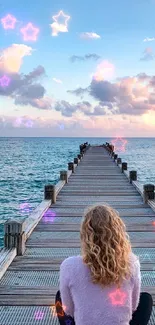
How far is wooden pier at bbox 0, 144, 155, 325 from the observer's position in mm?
5281

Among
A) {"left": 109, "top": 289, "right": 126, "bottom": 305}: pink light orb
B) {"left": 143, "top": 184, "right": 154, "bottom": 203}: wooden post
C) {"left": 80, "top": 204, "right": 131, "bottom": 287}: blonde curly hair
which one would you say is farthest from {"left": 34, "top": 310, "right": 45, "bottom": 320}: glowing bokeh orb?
{"left": 143, "top": 184, "right": 154, "bottom": 203}: wooden post

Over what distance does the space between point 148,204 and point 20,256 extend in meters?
6.11

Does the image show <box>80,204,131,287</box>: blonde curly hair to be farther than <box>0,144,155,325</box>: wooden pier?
No

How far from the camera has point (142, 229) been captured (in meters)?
9.52

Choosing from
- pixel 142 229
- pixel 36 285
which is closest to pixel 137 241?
pixel 142 229

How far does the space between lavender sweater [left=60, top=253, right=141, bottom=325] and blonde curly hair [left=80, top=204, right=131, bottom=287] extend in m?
0.07

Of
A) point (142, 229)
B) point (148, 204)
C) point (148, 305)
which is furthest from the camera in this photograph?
point (148, 204)

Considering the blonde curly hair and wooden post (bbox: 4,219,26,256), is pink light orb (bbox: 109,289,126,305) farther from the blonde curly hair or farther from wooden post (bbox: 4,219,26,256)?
wooden post (bbox: 4,219,26,256)

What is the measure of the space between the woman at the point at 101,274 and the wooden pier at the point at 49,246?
6.79 feet

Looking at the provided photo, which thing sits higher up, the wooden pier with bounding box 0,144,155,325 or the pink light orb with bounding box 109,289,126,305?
the pink light orb with bounding box 109,289,126,305

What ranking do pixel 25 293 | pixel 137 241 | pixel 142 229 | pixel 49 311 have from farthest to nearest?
1. pixel 142 229
2. pixel 137 241
3. pixel 25 293
4. pixel 49 311

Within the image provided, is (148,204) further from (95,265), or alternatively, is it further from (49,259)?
(95,265)

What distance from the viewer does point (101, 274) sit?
2857mm

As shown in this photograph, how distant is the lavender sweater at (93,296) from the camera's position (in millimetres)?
2912
